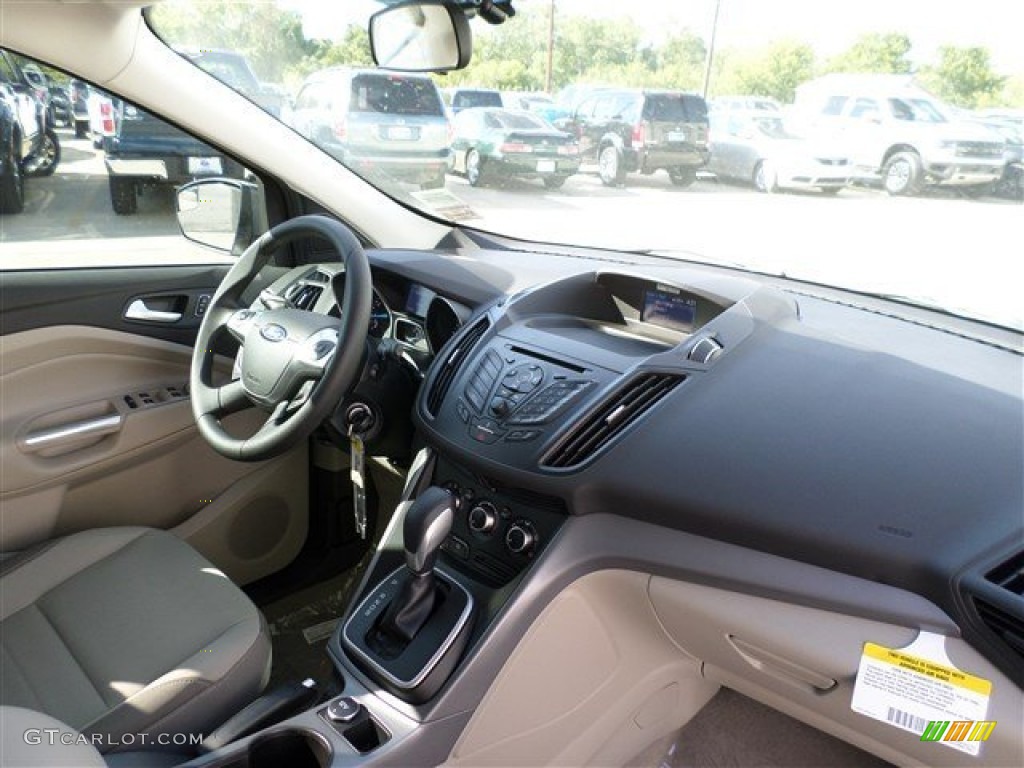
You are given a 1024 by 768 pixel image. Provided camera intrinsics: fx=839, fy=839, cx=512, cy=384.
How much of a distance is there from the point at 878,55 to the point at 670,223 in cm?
70

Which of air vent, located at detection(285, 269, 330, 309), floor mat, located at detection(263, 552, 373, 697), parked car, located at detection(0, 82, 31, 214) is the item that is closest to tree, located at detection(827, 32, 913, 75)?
air vent, located at detection(285, 269, 330, 309)

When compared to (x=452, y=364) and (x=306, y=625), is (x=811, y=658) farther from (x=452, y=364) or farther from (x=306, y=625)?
(x=306, y=625)

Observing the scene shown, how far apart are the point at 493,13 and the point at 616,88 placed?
2.46 ft

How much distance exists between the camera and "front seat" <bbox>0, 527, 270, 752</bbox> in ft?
5.03

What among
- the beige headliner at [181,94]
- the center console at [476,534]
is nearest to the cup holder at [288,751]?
the center console at [476,534]

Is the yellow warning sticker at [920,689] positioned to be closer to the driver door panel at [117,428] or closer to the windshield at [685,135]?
the windshield at [685,135]

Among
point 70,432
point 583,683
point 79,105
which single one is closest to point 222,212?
point 79,105

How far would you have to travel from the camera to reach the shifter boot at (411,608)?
157cm

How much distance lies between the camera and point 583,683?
164cm

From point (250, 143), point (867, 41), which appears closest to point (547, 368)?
point (867, 41)

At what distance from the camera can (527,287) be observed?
197cm

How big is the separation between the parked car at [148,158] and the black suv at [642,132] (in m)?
1.03

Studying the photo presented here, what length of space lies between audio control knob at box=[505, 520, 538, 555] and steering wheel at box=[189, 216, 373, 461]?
0.43 metres

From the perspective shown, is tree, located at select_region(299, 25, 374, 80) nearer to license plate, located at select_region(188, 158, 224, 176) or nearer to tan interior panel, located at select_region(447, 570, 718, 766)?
license plate, located at select_region(188, 158, 224, 176)
